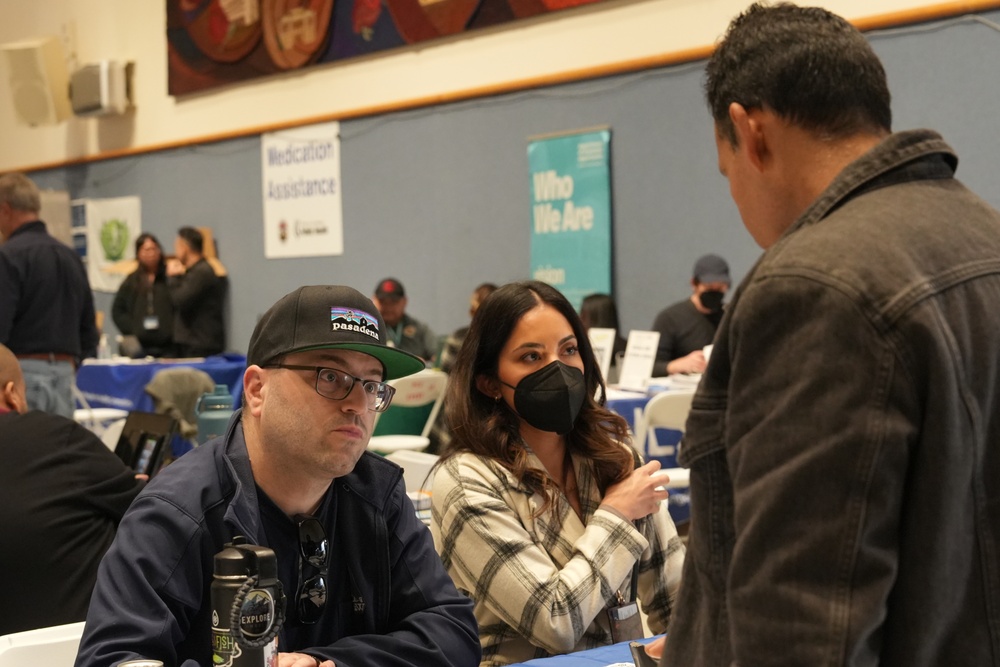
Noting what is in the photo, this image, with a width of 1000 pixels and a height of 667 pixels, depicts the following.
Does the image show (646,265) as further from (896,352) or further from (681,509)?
(896,352)

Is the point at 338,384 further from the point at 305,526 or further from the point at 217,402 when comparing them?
the point at 217,402

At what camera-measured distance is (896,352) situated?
3.26ft

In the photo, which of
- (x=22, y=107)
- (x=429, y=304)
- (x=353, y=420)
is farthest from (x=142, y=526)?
(x=22, y=107)

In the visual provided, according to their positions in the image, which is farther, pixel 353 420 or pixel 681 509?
pixel 681 509

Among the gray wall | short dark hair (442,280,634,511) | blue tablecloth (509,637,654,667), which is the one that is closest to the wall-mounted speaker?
the gray wall

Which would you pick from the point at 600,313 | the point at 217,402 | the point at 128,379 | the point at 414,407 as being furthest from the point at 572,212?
the point at 217,402

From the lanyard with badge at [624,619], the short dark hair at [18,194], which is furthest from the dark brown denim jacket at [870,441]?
the short dark hair at [18,194]

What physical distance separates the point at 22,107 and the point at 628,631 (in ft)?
41.0

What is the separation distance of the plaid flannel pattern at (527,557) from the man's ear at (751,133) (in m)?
1.18

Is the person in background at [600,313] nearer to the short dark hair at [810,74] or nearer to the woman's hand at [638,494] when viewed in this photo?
the woman's hand at [638,494]

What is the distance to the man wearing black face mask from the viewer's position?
22.3ft

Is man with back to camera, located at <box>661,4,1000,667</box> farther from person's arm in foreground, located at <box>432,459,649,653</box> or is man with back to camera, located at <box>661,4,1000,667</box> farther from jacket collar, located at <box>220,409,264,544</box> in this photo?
person's arm in foreground, located at <box>432,459,649,653</box>

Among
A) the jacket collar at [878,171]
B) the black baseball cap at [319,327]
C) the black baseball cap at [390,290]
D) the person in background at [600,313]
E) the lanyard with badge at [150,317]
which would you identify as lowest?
the lanyard with badge at [150,317]

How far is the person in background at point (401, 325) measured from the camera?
836 centimetres
